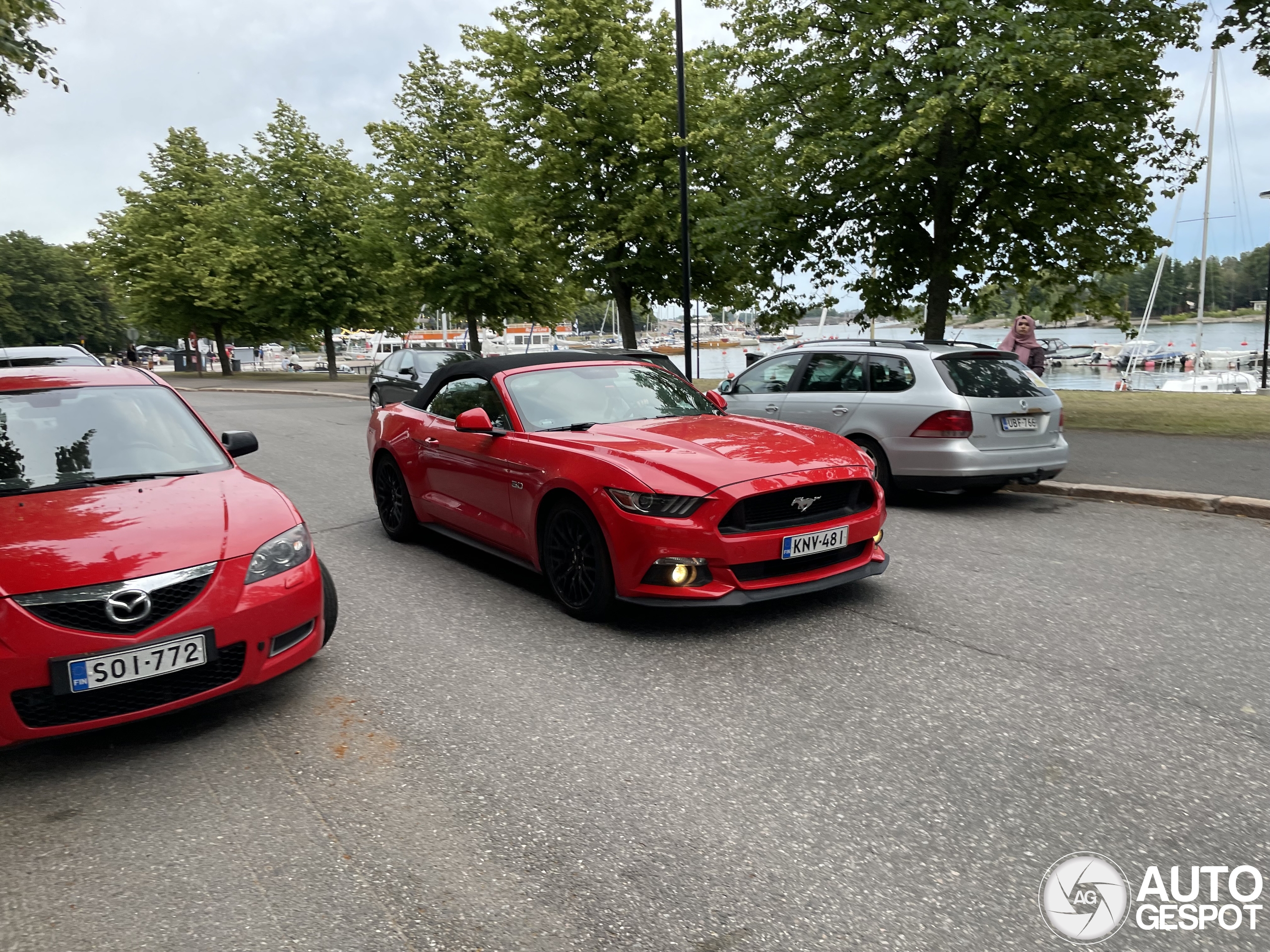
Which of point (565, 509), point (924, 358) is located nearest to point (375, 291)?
point (924, 358)

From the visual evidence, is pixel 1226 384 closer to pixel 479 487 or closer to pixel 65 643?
pixel 479 487

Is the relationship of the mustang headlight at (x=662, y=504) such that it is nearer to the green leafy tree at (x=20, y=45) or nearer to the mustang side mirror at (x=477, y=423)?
the mustang side mirror at (x=477, y=423)

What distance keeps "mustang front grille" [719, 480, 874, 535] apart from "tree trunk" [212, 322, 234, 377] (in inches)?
1916

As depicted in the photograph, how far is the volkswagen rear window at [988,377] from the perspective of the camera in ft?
29.5

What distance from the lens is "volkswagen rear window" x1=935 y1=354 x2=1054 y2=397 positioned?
8.99 meters

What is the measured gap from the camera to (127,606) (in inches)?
146

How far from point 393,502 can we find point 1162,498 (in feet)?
23.0

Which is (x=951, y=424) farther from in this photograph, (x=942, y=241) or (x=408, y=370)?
(x=408, y=370)

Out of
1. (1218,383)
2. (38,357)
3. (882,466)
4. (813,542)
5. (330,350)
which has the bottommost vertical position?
(1218,383)

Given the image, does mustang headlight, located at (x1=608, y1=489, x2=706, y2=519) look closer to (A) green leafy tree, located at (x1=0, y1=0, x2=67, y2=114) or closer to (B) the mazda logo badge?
(B) the mazda logo badge

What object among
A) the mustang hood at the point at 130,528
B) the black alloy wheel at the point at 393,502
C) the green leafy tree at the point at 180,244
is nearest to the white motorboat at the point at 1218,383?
the black alloy wheel at the point at 393,502

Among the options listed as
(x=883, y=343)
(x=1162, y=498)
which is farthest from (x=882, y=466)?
(x=1162, y=498)

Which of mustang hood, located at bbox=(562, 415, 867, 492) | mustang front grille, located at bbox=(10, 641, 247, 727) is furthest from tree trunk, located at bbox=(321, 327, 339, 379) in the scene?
mustang front grille, located at bbox=(10, 641, 247, 727)

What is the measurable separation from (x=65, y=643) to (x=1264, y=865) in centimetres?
409
